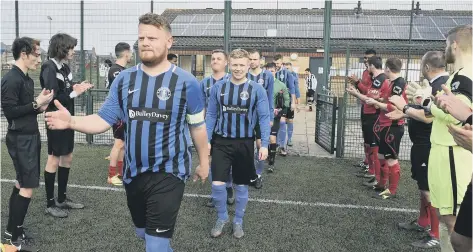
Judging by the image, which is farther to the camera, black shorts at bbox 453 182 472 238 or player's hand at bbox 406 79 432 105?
player's hand at bbox 406 79 432 105

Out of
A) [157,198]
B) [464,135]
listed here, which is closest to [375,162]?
[464,135]

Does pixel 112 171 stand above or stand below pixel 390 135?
below

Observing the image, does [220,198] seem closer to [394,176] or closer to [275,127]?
[394,176]

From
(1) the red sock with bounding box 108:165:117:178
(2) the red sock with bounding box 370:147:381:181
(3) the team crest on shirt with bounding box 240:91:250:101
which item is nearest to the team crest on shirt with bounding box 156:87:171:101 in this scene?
(3) the team crest on shirt with bounding box 240:91:250:101

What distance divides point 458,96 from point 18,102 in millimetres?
4023

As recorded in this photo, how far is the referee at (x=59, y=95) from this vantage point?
4.78 m

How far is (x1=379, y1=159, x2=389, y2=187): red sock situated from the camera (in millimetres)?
6258

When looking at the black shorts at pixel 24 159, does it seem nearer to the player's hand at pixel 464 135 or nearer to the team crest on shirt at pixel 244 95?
the team crest on shirt at pixel 244 95

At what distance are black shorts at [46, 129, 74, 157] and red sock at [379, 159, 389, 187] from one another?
458 centimetres

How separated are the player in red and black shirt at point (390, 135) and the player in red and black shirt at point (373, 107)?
191mm

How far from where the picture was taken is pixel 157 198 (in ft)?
9.68

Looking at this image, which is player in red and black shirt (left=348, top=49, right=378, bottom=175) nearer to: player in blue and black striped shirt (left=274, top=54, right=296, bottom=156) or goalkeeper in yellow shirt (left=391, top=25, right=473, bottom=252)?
player in blue and black striped shirt (left=274, top=54, right=296, bottom=156)

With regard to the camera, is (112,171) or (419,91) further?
(112,171)

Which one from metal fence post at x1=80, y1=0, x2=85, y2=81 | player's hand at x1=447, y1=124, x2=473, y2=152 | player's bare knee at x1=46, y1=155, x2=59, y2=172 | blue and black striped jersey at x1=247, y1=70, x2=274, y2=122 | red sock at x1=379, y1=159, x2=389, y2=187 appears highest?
metal fence post at x1=80, y1=0, x2=85, y2=81
